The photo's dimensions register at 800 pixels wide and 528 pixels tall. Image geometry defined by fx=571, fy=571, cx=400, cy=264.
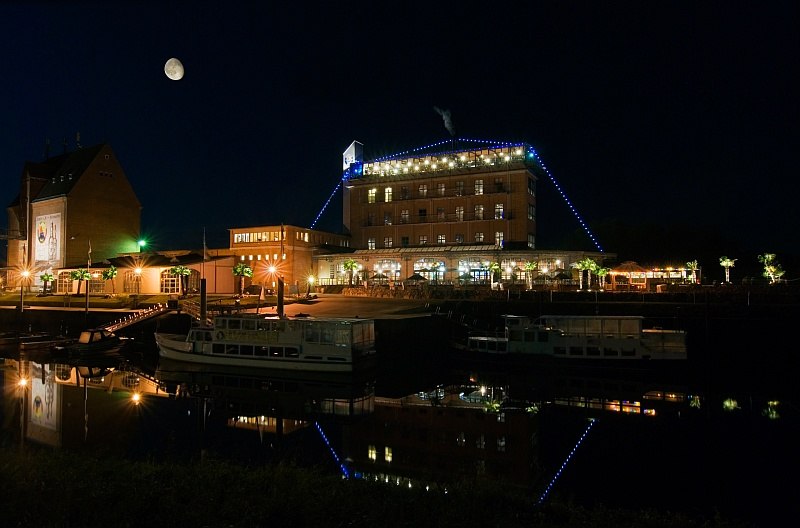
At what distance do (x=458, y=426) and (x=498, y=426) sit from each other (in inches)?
56.2

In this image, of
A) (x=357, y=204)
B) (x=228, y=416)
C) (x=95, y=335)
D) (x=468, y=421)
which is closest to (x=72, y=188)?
(x=357, y=204)

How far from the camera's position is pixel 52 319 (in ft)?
160

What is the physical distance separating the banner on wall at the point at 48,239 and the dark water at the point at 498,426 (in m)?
39.9

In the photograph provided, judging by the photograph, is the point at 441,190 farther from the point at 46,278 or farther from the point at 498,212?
the point at 46,278

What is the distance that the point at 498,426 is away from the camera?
20.3 meters

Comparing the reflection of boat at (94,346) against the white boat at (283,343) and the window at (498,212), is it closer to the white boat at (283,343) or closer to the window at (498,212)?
the white boat at (283,343)

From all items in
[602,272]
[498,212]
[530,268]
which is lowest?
[602,272]

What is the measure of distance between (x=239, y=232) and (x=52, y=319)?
70.6ft

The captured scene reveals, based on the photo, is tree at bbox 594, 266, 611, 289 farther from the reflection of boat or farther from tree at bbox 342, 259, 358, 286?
the reflection of boat

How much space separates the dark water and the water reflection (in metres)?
0.08

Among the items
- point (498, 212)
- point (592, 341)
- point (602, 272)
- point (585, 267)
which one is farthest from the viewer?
point (498, 212)

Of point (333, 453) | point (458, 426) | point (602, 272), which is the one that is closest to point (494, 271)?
point (602, 272)

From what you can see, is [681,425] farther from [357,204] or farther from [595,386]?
[357,204]

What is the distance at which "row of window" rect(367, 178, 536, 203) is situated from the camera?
212 ft
